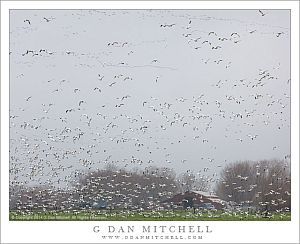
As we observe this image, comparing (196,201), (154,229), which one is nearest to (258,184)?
(196,201)

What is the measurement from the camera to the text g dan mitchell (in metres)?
5.92

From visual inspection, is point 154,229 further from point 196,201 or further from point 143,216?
point 196,201

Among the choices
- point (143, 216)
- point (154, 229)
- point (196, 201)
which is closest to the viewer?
point (154, 229)

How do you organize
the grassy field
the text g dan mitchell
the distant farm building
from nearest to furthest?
the text g dan mitchell < the grassy field < the distant farm building

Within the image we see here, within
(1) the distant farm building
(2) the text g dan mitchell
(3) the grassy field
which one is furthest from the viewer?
(1) the distant farm building

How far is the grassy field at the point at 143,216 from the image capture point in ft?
19.8

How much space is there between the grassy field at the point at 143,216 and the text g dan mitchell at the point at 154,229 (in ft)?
0.29

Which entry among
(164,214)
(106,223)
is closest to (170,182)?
(164,214)

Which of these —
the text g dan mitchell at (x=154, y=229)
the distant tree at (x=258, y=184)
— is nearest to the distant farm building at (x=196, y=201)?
the distant tree at (x=258, y=184)

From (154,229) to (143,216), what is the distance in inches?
8.3

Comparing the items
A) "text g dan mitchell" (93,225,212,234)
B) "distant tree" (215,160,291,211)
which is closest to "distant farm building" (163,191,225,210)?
"distant tree" (215,160,291,211)

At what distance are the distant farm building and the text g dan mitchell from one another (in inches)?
10.3

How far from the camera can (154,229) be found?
5.93 metres

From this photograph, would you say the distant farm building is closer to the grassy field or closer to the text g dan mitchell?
the grassy field
